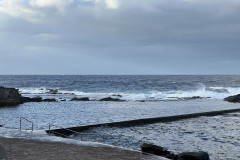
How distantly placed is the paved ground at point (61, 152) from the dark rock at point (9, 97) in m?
29.3

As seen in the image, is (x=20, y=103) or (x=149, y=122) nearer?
(x=149, y=122)

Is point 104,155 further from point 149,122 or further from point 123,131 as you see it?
point 149,122

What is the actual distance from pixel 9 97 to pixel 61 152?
112 ft

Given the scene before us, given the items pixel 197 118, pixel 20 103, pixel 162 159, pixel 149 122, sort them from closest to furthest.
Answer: pixel 162 159, pixel 149 122, pixel 197 118, pixel 20 103

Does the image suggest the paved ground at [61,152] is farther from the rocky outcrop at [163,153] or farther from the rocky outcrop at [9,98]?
the rocky outcrop at [9,98]

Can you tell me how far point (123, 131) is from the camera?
20391mm

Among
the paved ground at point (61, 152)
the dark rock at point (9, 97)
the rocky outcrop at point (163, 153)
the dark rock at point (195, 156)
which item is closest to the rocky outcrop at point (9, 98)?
the dark rock at point (9, 97)

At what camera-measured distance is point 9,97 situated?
4169cm

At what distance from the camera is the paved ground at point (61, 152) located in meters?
9.50

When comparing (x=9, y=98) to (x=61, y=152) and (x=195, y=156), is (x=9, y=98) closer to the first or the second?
(x=61, y=152)

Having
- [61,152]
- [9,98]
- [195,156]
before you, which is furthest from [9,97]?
[195,156]

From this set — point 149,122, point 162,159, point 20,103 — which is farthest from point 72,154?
point 20,103

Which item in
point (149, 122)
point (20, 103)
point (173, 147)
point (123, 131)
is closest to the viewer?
point (173, 147)

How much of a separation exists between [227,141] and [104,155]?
10.1 m
